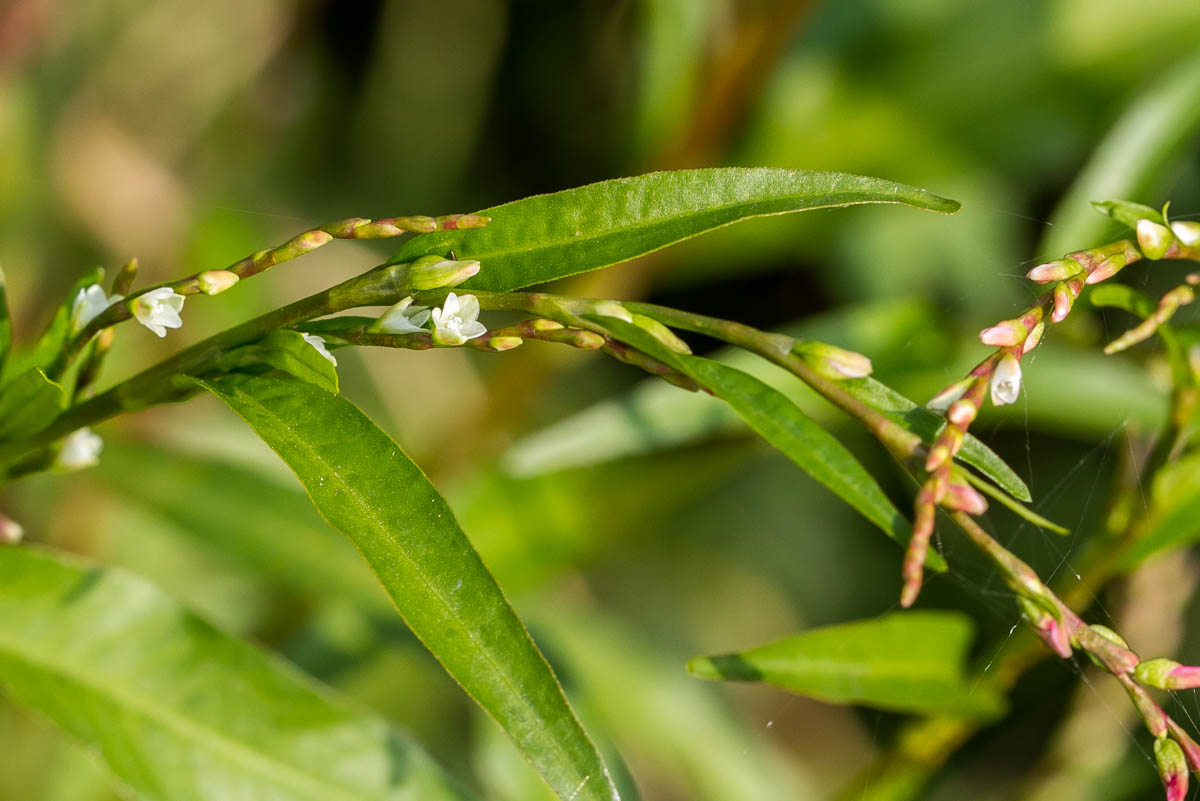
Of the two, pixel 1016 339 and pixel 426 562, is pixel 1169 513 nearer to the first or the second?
pixel 1016 339

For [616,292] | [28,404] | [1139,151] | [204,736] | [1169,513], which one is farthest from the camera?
[616,292]

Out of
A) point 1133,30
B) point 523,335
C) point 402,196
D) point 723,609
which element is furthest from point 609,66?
point 523,335

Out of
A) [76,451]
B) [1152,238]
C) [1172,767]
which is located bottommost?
[1172,767]

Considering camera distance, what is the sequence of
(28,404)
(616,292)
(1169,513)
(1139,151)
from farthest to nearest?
(616,292) < (1139,151) < (1169,513) < (28,404)

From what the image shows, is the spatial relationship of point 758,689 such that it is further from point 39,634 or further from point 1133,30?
point 39,634

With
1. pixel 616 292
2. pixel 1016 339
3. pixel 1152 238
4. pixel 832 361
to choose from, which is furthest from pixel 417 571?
pixel 616 292

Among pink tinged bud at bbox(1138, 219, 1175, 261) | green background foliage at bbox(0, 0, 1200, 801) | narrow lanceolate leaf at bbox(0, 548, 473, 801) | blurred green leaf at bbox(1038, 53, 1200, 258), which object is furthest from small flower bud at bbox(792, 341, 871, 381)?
blurred green leaf at bbox(1038, 53, 1200, 258)

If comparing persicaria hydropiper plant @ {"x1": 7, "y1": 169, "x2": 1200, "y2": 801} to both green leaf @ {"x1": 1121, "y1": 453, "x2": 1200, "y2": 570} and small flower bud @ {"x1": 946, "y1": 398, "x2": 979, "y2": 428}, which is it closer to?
small flower bud @ {"x1": 946, "y1": 398, "x2": 979, "y2": 428}
